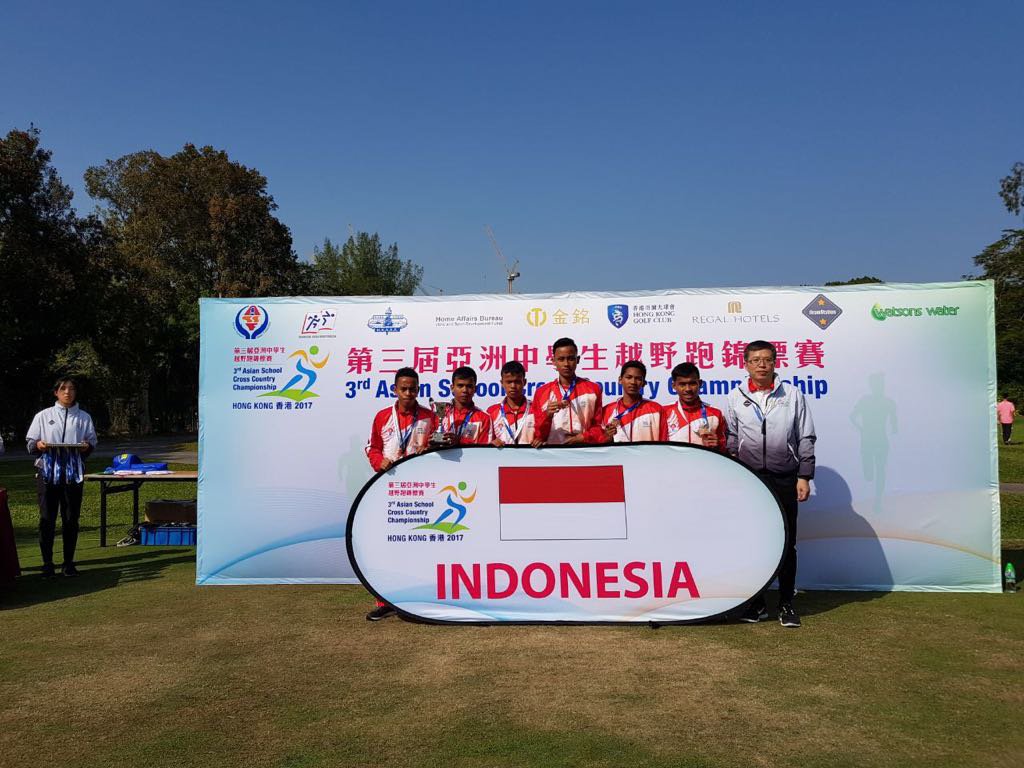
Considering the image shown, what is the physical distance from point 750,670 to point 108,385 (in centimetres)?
3055

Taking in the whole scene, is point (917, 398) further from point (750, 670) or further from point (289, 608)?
point (289, 608)

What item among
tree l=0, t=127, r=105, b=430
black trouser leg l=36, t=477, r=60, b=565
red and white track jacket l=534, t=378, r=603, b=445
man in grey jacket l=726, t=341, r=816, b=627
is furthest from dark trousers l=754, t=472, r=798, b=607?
tree l=0, t=127, r=105, b=430

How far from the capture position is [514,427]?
524 centimetres

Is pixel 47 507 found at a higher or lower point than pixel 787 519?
lower

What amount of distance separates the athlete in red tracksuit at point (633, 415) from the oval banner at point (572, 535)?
17.4 inches

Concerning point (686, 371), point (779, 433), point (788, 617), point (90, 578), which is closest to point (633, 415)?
point (686, 371)

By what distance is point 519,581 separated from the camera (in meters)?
4.73

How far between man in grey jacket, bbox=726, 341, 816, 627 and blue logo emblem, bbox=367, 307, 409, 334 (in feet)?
9.44

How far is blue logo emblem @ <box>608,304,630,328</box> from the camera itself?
595 cm

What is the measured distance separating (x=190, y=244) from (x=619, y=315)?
1476 inches

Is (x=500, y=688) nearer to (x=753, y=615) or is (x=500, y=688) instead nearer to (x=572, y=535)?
(x=572, y=535)

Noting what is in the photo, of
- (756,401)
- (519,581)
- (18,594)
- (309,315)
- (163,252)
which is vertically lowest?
(18,594)

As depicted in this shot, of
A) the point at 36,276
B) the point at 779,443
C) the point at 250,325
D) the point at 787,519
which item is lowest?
the point at 787,519

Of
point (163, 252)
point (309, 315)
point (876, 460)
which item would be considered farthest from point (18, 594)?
point (163, 252)
